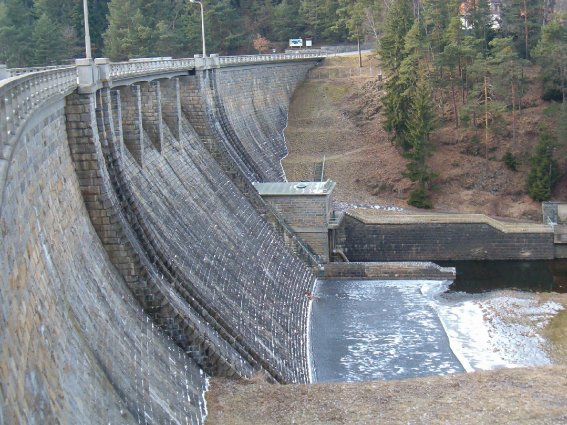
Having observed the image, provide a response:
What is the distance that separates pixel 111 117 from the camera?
71.1 ft

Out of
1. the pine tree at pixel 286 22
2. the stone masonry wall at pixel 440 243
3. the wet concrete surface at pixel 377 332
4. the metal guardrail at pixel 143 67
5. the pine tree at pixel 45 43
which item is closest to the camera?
the metal guardrail at pixel 143 67

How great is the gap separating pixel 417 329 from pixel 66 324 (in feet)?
55.8

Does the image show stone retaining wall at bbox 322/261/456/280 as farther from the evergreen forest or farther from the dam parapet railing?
the dam parapet railing

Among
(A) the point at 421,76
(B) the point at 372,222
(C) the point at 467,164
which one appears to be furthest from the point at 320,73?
(B) the point at 372,222

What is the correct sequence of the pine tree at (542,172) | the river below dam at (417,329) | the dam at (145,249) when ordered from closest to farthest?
the dam at (145,249)
the river below dam at (417,329)
the pine tree at (542,172)

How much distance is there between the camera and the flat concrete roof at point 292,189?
3603 centimetres

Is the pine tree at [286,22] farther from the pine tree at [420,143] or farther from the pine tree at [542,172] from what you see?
the pine tree at [542,172]

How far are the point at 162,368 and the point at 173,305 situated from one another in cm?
210

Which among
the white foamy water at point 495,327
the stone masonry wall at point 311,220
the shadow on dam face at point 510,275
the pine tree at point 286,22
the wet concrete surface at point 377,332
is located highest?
the pine tree at point 286,22

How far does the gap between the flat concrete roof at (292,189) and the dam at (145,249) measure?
0.91m

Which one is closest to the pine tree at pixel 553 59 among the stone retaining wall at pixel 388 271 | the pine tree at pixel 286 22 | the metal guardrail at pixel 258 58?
the metal guardrail at pixel 258 58

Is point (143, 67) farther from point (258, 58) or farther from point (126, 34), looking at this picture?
point (126, 34)

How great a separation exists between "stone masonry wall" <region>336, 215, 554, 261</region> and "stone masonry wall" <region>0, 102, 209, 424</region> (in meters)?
20.0

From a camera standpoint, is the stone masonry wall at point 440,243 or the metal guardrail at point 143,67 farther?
the stone masonry wall at point 440,243
